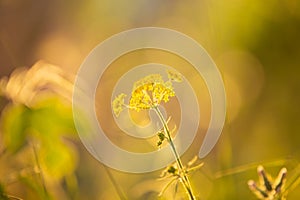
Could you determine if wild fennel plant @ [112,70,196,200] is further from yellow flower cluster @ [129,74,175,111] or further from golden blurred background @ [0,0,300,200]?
golden blurred background @ [0,0,300,200]

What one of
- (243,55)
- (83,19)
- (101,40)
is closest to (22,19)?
(83,19)

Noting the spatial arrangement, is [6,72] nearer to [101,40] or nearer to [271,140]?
[101,40]

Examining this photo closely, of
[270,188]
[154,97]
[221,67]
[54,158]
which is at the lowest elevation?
[270,188]

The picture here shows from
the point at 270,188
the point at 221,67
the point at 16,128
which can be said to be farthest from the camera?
the point at 221,67

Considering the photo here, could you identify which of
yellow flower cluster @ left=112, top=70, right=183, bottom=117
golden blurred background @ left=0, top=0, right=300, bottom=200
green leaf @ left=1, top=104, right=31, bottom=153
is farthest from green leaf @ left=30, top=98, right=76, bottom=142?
yellow flower cluster @ left=112, top=70, right=183, bottom=117

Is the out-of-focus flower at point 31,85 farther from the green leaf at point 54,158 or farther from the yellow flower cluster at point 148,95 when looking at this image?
the yellow flower cluster at point 148,95

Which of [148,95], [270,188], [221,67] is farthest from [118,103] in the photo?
[221,67]

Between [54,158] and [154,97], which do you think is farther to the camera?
[54,158]

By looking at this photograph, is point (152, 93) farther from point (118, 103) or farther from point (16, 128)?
point (16, 128)

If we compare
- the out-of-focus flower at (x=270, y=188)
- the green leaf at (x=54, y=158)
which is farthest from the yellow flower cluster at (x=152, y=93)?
the green leaf at (x=54, y=158)
